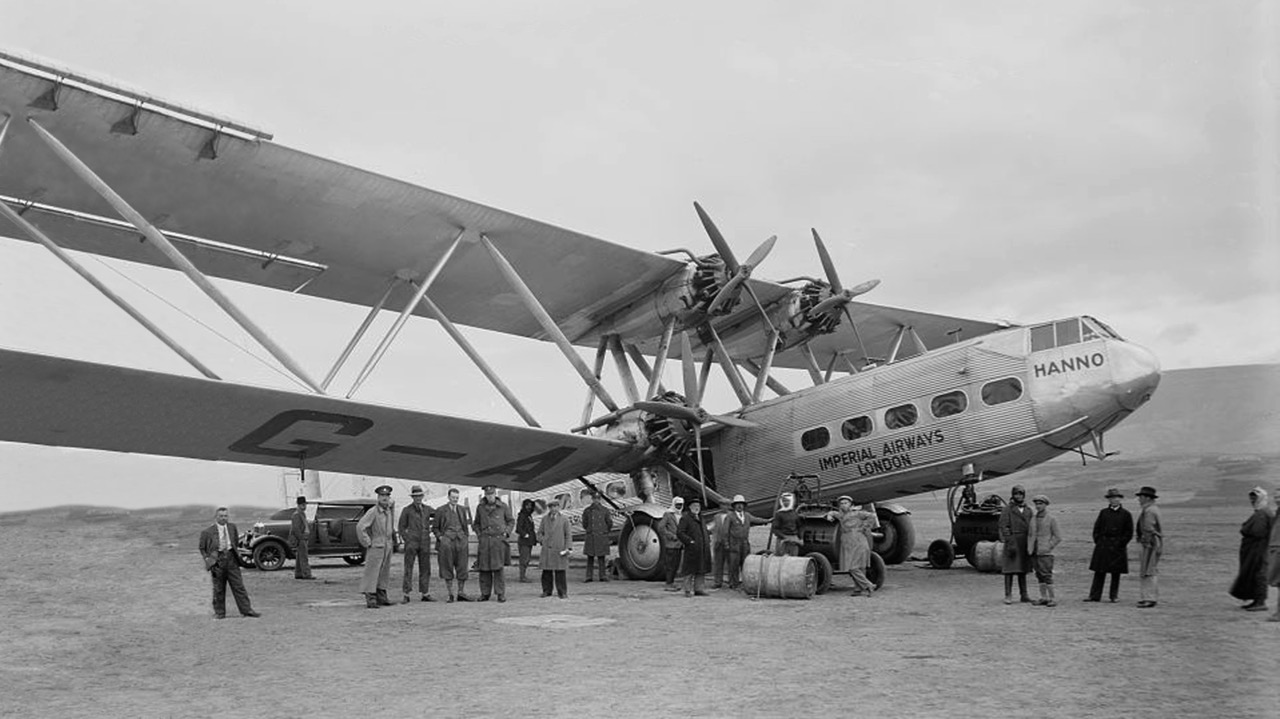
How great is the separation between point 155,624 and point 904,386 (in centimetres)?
1072

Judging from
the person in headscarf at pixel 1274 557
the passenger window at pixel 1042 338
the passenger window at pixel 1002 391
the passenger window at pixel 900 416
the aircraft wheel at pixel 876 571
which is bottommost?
the aircraft wheel at pixel 876 571

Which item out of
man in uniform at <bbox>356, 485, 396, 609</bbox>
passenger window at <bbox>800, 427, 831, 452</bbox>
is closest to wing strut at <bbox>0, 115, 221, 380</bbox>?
man in uniform at <bbox>356, 485, 396, 609</bbox>

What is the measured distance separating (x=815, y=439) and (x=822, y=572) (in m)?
2.79

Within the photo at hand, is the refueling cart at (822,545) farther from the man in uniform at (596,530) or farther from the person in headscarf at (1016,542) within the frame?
the man in uniform at (596,530)

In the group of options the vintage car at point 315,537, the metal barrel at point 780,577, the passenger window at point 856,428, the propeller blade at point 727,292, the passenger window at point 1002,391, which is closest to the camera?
the metal barrel at point 780,577

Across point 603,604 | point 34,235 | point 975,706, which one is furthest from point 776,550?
point 34,235

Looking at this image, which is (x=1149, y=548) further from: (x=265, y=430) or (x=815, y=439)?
(x=265, y=430)

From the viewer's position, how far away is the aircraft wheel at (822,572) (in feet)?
41.6

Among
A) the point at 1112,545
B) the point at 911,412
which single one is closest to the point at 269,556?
the point at 911,412

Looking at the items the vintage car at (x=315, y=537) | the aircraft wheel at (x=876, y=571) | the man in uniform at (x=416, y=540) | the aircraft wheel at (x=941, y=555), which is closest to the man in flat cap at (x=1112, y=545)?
the aircraft wheel at (x=876, y=571)

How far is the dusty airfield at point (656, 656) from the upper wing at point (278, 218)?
5656 millimetres

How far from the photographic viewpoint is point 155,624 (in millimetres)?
10812

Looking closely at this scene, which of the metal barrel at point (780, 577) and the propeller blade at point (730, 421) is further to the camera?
the propeller blade at point (730, 421)

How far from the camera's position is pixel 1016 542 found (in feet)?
37.2
